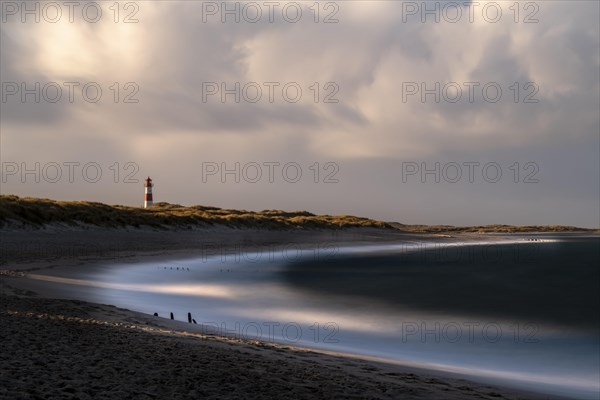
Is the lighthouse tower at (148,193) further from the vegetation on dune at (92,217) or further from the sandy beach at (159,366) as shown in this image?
the sandy beach at (159,366)

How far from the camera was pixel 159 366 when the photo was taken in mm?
8062

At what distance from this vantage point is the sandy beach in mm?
6883

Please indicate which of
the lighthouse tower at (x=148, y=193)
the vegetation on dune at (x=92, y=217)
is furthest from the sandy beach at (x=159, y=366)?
the lighthouse tower at (x=148, y=193)

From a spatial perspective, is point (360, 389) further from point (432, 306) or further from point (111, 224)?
point (111, 224)

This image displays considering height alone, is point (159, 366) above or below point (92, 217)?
below

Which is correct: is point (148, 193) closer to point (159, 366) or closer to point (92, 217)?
point (92, 217)

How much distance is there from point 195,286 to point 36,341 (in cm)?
1738

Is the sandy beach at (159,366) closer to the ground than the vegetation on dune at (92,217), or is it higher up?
closer to the ground

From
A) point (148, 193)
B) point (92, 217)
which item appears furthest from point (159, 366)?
point (148, 193)

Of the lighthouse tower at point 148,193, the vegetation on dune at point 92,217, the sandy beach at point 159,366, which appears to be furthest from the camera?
the lighthouse tower at point 148,193

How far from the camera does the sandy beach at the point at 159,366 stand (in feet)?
22.6

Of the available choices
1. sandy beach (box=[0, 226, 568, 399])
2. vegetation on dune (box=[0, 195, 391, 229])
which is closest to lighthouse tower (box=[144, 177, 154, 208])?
vegetation on dune (box=[0, 195, 391, 229])

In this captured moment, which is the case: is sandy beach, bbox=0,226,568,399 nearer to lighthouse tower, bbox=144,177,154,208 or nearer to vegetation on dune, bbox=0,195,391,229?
vegetation on dune, bbox=0,195,391,229

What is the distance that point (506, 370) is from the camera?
1370 centimetres
